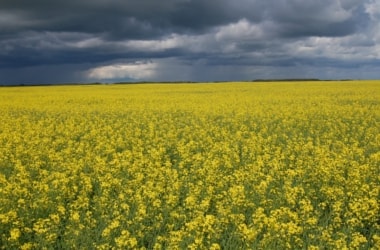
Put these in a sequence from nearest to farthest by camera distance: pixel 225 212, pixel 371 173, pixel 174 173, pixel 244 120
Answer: pixel 225 212 → pixel 174 173 → pixel 371 173 → pixel 244 120

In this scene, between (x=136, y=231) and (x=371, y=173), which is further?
(x=371, y=173)

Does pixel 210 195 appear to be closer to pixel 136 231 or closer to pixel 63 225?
pixel 136 231

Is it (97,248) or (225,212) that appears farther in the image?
(225,212)

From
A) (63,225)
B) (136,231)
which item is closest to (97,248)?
(136,231)

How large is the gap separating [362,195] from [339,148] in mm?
4855

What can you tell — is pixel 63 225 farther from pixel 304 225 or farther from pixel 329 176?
pixel 329 176

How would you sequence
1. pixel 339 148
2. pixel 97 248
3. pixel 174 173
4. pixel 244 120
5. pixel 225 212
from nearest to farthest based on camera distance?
pixel 97 248 < pixel 225 212 < pixel 174 173 < pixel 339 148 < pixel 244 120

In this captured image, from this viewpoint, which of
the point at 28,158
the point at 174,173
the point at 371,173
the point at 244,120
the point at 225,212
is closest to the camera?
the point at 225,212

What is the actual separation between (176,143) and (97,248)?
26.8 feet

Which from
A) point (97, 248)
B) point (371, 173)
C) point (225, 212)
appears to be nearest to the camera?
point (97, 248)

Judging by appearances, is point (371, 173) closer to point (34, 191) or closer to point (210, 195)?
point (210, 195)

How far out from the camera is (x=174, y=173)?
349 inches

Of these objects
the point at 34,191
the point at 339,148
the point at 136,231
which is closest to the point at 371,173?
the point at 339,148

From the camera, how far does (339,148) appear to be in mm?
12852
